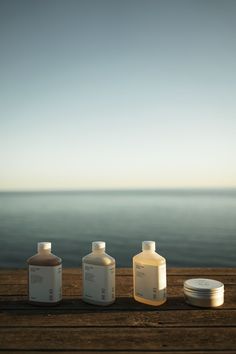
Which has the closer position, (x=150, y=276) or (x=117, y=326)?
(x=117, y=326)

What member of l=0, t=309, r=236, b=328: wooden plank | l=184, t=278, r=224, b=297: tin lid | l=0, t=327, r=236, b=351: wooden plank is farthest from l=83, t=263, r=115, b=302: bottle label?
l=184, t=278, r=224, b=297: tin lid

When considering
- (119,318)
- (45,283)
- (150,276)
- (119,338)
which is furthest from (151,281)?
(45,283)

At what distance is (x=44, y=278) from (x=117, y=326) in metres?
0.47

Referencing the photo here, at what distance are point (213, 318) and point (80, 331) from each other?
0.64 meters

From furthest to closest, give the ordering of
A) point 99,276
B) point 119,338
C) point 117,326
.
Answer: point 99,276, point 117,326, point 119,338

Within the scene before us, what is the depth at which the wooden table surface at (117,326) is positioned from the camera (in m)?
1.32

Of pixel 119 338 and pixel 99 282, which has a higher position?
pixel 99 282

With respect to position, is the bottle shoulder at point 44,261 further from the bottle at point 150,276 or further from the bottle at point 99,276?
the bottle at point 150,276

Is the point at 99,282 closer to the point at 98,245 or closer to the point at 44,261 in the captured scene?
the point at 98,245

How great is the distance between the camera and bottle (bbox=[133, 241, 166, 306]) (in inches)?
→ 68.4

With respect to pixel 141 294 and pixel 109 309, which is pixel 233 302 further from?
pixel 109 309

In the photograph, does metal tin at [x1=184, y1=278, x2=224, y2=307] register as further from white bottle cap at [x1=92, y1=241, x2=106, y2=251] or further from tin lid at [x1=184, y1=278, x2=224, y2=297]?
white bottle cap at [x1=92, y1=241, x2=106, y2=251]

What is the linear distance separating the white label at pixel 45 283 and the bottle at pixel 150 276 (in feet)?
1.39

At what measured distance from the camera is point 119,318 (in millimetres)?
1606
